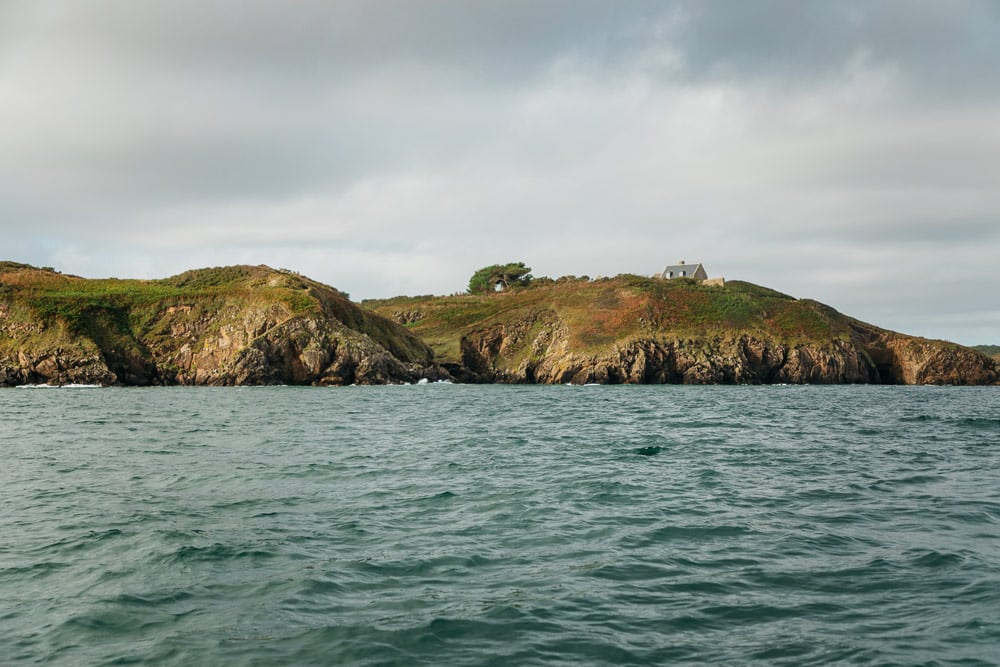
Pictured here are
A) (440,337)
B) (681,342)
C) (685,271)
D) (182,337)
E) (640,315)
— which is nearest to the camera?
(182,337)

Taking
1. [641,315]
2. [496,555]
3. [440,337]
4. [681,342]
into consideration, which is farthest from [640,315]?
[496,555]

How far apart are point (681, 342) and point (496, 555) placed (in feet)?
Result: 370

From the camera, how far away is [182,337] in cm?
10319

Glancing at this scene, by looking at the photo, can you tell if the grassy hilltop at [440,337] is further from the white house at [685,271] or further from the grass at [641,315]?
the white house at [685,271]

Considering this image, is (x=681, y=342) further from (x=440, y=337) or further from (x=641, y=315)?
(x=440, y=337)

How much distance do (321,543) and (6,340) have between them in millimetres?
Answer: 100489

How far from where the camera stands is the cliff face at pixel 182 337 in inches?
3622

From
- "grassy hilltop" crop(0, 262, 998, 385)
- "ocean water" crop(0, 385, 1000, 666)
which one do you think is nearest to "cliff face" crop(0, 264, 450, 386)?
"grassy hilltop" crop(0, 262, 998, 385)

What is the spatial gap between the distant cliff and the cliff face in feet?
76.8

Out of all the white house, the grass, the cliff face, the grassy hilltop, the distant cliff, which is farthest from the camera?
the white house

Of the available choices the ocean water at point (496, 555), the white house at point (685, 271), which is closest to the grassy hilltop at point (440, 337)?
the white house at point (685, 271)

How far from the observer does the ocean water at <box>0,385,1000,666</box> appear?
26.7ft

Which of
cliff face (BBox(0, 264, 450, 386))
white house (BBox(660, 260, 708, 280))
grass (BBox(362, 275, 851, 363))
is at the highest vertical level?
white house (BBox(660, 260, 708, 280))

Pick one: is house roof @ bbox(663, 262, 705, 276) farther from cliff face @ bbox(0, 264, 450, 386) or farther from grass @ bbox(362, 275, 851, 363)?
cliff face @ bbox(0, 264, 450, 386)
